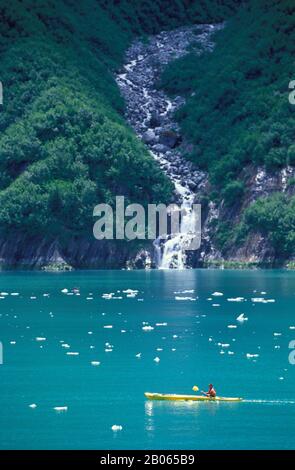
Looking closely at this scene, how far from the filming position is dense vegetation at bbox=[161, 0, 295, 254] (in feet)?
545

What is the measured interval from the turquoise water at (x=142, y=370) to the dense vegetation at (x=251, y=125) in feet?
192

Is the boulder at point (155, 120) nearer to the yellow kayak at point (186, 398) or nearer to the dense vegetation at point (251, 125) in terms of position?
the dense vegetation at point (251, 125)

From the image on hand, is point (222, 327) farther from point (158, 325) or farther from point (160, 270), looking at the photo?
point (160, 270)

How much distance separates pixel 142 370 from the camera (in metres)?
62.5

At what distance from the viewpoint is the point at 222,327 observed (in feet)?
267

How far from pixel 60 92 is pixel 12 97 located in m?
7.86

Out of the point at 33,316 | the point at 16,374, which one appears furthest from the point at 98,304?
the point at 16,374

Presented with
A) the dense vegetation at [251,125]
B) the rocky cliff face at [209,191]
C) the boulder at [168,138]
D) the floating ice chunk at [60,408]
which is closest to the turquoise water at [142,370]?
the floating ice chunk at [60,408]

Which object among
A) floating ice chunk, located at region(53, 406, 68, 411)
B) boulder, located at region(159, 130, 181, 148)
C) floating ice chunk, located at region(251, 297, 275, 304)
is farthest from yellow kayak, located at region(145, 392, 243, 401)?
boulder, located at region(159, 130, 181, 148)

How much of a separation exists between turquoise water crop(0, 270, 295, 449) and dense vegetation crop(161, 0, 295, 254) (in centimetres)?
5851

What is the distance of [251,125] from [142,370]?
124524 mm

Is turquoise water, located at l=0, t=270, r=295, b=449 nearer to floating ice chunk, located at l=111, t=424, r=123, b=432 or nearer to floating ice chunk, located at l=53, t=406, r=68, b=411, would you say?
floating ice chunk, located at l=53, t=406, r=68, b=411

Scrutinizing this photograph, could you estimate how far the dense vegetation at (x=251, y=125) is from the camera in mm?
166000

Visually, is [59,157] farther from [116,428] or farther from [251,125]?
[116,428]
